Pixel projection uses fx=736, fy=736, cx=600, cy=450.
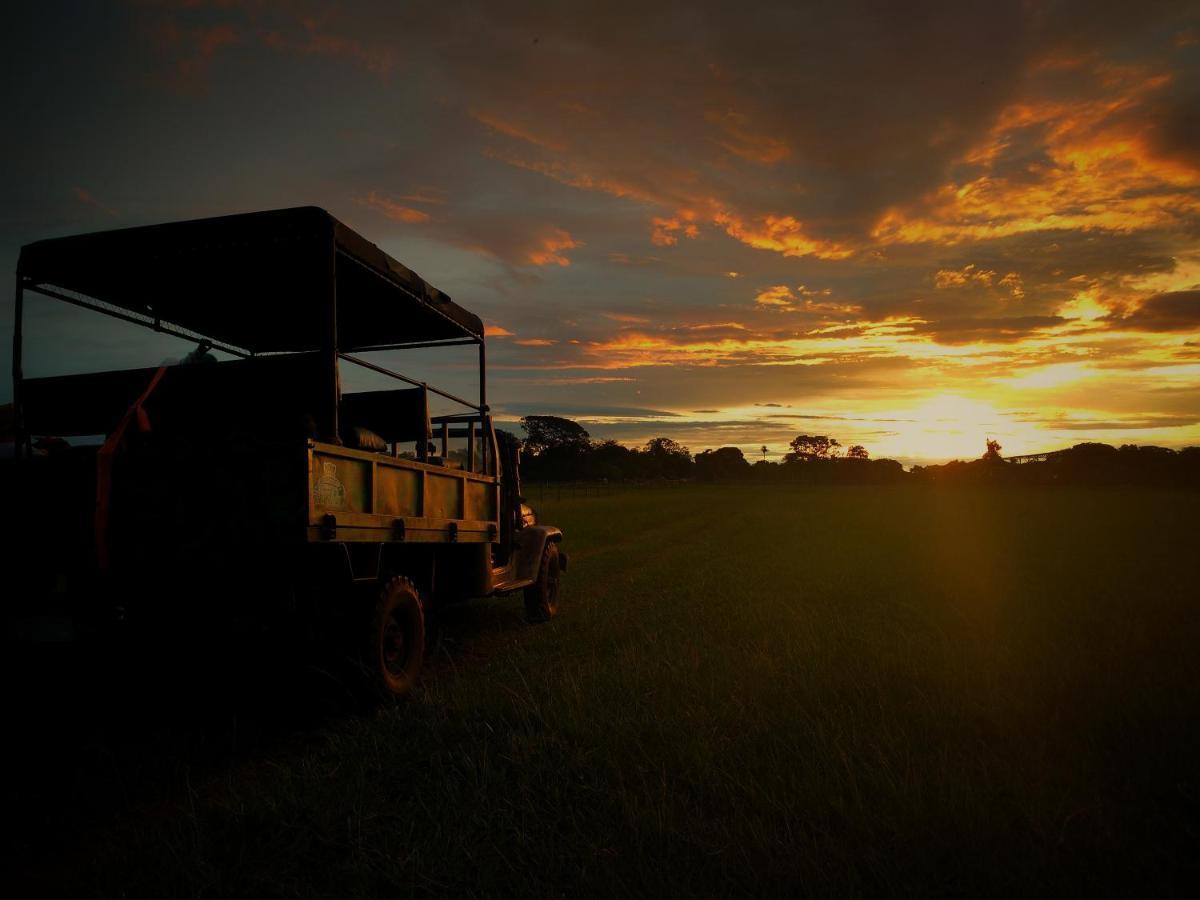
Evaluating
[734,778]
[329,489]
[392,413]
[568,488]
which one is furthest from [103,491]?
[568,488]

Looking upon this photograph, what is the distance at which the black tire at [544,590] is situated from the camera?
8.83 meters

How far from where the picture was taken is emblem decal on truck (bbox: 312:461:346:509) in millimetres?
4531

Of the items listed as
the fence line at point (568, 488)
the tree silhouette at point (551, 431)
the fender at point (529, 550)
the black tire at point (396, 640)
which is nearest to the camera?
the black tire at point (396, 640)

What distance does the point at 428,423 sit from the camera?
21.6 feet

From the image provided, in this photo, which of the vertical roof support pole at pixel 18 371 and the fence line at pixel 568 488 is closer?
the vertical roof support pole at pixel 18 371

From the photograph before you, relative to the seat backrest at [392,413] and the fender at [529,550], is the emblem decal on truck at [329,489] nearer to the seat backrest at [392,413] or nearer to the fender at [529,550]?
the seat backrest at [392,413]

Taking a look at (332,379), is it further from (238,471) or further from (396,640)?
(396,640)

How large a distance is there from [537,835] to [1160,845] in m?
2.59

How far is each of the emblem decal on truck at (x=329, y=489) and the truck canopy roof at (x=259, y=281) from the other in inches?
37.3

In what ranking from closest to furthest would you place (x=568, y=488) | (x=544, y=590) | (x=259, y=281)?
1. (x=259, y=281)
2. (x=544, y=590)
3. (x=568, y=488)

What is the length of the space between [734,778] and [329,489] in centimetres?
293

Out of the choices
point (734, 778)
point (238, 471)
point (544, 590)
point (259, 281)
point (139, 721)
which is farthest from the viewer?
point (544, 590)

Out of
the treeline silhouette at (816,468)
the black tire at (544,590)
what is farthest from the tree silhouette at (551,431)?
the black tire at (544,590)

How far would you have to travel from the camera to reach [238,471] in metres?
4.55
